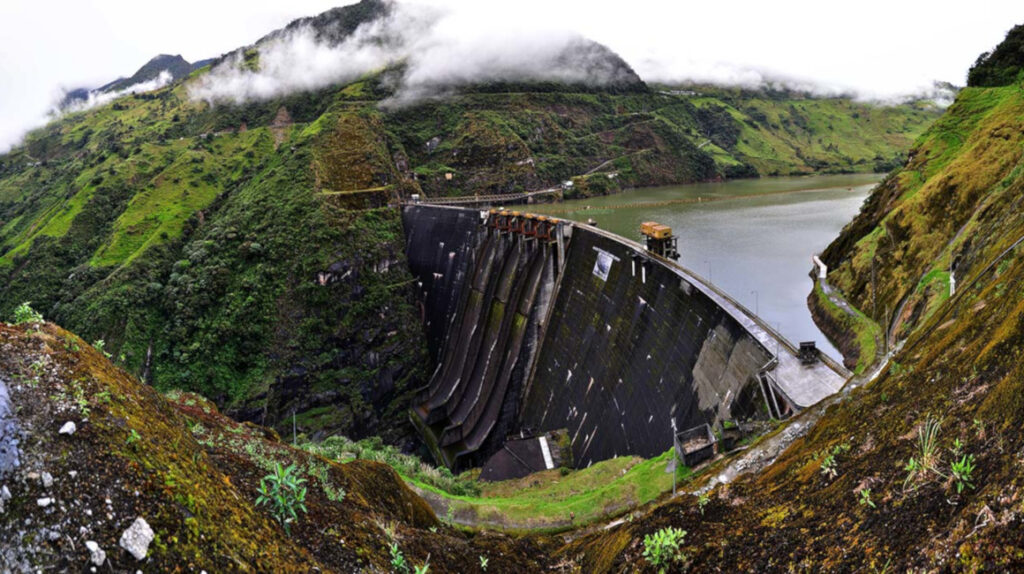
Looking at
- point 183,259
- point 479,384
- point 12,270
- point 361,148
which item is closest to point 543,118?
point 361,148

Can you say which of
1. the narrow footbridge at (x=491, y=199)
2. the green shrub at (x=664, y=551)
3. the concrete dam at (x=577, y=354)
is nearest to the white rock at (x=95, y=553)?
the green shrub at (x=664, y=551)

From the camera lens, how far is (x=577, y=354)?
2853 centimetres

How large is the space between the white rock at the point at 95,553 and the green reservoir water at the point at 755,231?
25.3 metres

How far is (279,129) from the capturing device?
79.9 m

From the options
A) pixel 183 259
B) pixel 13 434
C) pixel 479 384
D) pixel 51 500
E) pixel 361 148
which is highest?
pixel 361 148

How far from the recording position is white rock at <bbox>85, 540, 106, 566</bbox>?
10.8 feet

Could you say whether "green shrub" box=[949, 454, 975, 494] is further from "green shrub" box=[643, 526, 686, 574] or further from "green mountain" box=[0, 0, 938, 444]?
"green mountain" box=[0, 0, 938, 444]

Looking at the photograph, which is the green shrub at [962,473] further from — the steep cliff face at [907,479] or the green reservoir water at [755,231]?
the green reservoir water at [755,231]

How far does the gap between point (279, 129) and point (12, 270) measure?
37769mm

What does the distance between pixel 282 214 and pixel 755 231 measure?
1831 inches

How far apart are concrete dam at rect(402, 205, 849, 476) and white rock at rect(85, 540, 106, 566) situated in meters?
14.9

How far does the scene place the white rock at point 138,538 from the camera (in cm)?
342

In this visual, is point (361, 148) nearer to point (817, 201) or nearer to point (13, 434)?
point (817, 201)

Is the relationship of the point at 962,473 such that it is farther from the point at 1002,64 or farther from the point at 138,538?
the point at 1002,64
